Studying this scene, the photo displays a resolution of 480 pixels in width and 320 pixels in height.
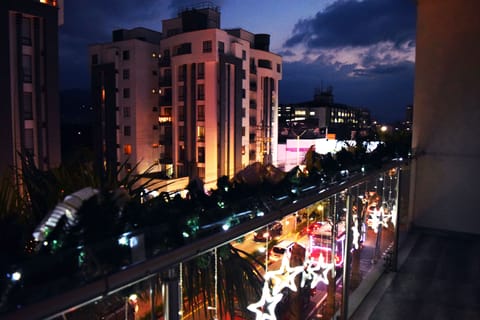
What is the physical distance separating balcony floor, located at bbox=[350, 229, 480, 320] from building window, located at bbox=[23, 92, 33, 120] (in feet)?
33.0

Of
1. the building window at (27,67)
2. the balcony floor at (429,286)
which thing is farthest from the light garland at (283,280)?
the building window at (27,67)

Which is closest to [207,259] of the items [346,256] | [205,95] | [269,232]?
[269,232]

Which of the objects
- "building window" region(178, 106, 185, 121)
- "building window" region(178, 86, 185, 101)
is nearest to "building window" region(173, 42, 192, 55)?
"building window" region(178, 86, 185, 101)

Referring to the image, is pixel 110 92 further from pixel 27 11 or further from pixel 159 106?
pixel 27 11

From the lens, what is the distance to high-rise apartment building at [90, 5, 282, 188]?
18828 millimetres

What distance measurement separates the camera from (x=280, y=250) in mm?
2152

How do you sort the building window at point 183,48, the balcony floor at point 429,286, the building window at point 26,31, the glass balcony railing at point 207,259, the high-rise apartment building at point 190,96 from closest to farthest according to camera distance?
the glass balcony railing at point 207,259 → the balcony floor at point 429,286 → the building window at point 26,31 → the high-rise apartment building at point 190,96 → the building window at point 183,48

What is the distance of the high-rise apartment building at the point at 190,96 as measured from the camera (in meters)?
18.8

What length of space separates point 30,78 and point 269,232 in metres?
11.1

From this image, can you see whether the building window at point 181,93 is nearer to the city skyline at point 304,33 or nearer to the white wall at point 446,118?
the city skyline at point 304,33

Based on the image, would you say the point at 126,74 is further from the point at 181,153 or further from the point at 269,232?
the point at 269,232

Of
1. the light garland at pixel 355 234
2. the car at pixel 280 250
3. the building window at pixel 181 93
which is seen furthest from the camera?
the building window at pixel 181 93

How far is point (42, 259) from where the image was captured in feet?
2.82

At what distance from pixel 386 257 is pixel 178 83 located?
1690 cm
